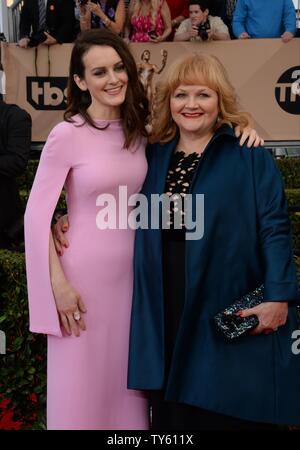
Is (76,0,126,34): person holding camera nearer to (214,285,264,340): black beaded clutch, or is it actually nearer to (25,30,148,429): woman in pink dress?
(25,30,148,429): woman in pink dress

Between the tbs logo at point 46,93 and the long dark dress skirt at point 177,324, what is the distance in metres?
4.57

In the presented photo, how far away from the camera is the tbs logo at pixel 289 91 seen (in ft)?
20.7

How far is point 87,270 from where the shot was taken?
226 cm

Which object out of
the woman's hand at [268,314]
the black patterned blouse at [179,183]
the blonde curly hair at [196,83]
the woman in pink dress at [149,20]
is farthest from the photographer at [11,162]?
the woman in pink dress at [149,20]

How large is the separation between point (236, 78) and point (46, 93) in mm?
2061

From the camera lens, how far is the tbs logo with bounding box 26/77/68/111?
21.1 ft

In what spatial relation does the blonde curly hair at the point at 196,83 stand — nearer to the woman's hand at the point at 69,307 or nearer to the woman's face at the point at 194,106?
the woman's face at the point at 194,106

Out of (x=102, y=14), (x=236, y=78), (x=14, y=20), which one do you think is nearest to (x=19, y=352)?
(x=102, y=14)

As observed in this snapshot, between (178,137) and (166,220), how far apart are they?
1.14ft

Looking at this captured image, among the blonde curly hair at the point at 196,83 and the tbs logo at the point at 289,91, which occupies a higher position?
the tbs logo at the point at 289,91

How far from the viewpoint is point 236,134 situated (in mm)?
2172
